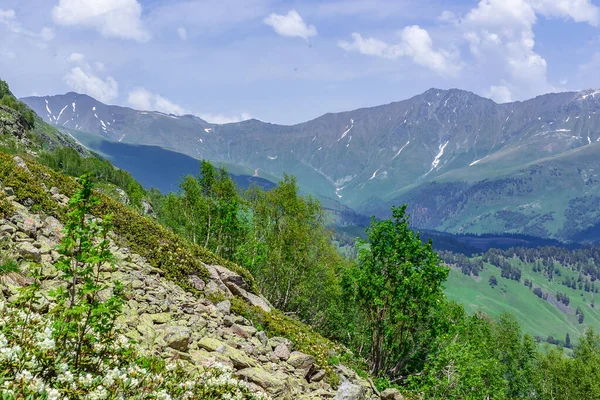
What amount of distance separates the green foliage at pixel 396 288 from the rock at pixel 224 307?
1117 cm

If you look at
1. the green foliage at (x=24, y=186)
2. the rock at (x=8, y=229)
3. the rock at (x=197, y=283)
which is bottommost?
the rock at (x=197, y=283)

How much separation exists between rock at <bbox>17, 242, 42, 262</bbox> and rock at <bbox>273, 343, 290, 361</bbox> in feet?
33.1

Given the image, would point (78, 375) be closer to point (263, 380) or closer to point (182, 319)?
point (263, 380)

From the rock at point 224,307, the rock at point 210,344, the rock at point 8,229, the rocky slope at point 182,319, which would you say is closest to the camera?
the rocky slope at point 182,319

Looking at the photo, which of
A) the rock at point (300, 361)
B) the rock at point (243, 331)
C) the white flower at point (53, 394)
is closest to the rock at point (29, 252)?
the rock at point (243, 331)

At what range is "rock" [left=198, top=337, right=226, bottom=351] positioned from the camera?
46.4 ft

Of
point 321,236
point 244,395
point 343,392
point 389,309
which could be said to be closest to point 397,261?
point 389,309

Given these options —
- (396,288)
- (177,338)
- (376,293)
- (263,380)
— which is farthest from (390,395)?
(177,338)

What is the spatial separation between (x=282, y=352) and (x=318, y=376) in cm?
195

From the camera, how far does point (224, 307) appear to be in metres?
19.2

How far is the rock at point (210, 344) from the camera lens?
14141 millimetres

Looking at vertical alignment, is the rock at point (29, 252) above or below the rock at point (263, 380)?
above

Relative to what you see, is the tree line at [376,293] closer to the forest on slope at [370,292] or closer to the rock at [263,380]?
the forest on slope at [370,292]

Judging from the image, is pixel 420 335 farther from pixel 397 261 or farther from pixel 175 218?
pixel 175 218
